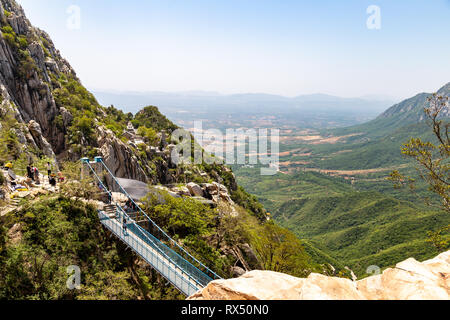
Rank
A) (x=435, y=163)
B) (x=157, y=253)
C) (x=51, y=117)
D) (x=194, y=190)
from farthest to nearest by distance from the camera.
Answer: (x=51, y=117) < (x=194, y=190) < (x=157, y=253) < (x=435, y=163)

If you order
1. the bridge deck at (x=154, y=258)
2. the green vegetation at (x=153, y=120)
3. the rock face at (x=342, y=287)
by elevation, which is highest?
the green vegetation at (x=153, y=120)

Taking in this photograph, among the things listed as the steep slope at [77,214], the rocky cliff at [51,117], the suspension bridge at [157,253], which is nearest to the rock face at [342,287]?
the suspension bridge at [157,253]

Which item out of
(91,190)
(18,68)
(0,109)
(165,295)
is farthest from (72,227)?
(18,68)

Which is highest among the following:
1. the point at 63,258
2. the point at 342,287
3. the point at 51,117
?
the point at 51,117

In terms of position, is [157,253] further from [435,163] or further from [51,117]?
[51,117]

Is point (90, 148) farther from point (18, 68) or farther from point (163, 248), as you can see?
A: point (163, 248)

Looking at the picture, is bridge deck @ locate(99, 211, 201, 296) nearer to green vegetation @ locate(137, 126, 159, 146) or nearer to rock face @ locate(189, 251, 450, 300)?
rock face @ locate(189, 251, 450, 300)

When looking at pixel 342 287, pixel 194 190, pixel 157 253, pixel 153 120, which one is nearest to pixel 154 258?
pixel 157 253

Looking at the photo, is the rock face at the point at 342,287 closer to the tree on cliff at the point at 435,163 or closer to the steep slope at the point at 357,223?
the tree on cliff at the point at 435,163
